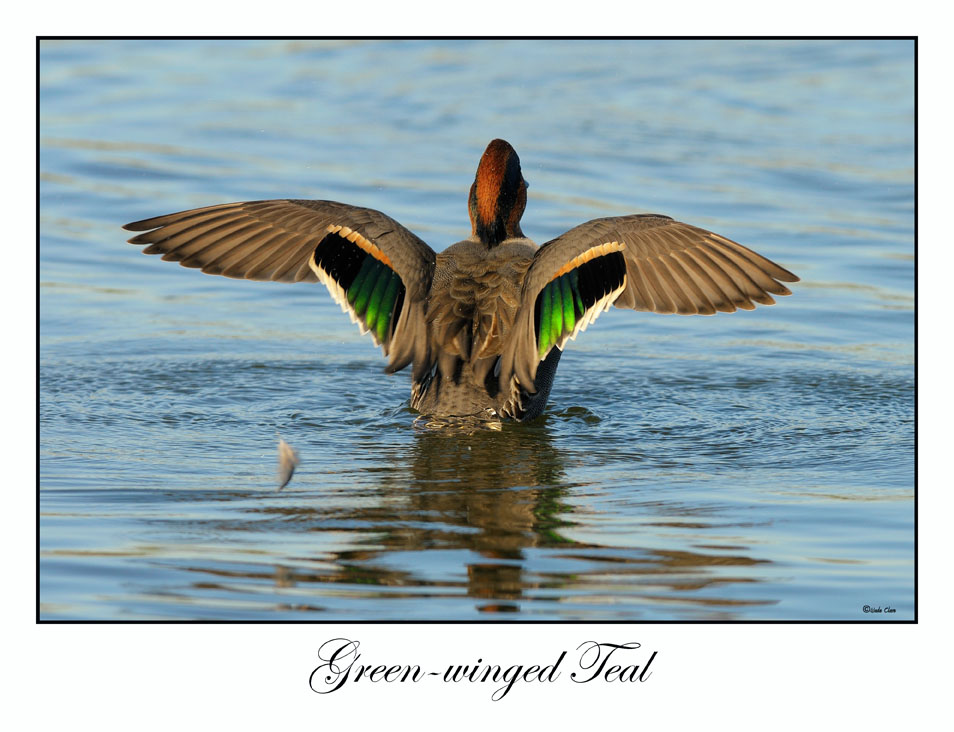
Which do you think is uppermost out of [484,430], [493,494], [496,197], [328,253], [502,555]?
[496,197]

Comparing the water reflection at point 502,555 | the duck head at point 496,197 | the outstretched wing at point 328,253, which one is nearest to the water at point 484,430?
the water reflection at point 502,555

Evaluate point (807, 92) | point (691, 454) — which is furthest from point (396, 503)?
point (807, 92)

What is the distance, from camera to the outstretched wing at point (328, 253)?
6805 mm

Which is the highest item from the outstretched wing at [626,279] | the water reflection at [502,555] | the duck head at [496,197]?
the duck head at [496,197]

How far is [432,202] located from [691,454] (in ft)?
19.1

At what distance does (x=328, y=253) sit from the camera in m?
6.95

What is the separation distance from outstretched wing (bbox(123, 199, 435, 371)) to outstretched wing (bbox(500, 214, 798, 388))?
58 centimetres

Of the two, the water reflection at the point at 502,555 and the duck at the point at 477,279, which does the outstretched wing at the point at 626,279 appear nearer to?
the duck at the point at 477,279

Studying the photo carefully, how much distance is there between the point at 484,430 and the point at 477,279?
79cm

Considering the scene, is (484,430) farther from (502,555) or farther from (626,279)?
(502,555)

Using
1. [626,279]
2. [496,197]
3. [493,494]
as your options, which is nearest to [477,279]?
[496,197]

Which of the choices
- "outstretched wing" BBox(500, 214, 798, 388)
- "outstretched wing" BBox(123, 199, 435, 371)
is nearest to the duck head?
"outstretched wing" BBox(123, 199, 435, 371)

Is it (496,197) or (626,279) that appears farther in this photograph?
(496,197)

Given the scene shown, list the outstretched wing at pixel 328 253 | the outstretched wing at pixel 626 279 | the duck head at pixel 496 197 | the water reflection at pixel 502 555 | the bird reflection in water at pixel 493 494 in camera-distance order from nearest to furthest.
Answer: the water reflection at pixel 502 555, the bird reflection in water at pixel 493 494, the outstretched wing at pixel 626 279, the outstretched wing at pixel 328 253, the duck head at pixel 496 197
